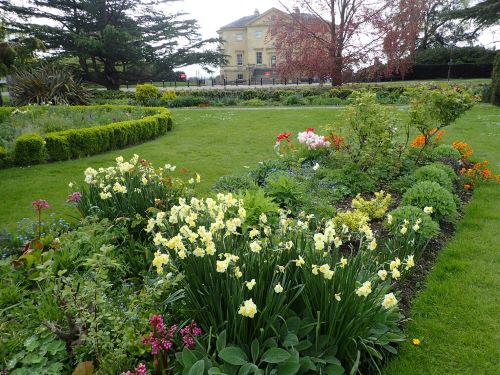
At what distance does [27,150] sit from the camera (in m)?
7.58

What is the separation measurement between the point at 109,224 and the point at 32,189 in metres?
3.03

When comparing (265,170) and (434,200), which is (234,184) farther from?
(434,200)

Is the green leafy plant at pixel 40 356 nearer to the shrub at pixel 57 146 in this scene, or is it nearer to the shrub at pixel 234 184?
the shrub at pixel 234 184

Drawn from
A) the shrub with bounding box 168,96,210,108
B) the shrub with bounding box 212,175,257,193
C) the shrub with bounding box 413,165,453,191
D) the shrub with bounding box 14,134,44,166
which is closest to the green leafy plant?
the shrub with bounding box 212,175,257,193

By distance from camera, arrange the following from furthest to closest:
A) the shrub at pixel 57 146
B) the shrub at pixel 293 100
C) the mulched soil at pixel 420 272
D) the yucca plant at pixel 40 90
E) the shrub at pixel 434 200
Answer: the shrub at pixel 293 100
the yucca plant at pixel 40 90
the shrub at pixel 57 146
the shrub at pixel 434 200
the mulched soil at pixel 420 272

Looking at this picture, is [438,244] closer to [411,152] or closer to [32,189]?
[411,152]

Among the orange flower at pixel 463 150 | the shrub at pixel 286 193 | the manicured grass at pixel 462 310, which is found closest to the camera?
the manicured grass at pixel 462 310

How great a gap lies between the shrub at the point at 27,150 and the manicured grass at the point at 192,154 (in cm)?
30

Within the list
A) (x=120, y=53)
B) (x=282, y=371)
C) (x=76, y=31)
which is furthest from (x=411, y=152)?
(x=76, y=31)

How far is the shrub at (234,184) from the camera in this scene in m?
5.49

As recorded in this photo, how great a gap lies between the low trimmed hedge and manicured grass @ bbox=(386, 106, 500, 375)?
731 cm

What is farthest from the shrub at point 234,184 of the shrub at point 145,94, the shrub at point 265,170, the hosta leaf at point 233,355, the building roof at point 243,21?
the building roof at point 243,21

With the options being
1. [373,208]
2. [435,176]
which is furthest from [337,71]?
[373,208]

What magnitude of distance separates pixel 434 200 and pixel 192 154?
5.56 meters
